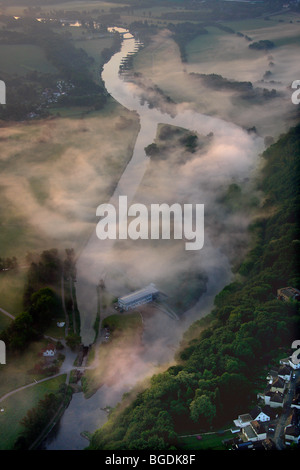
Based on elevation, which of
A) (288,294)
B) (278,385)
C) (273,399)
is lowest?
(273,399)

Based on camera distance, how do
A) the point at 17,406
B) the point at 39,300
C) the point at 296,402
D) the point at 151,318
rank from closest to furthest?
1. the point at 296,402
2. the point at 17,406
3. the point at 39,300
4. the point at 151,318

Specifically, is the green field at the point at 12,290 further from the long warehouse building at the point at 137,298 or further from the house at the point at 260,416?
the house at the point at 260,416

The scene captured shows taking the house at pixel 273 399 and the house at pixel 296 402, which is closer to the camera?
the house at pixel 296 402

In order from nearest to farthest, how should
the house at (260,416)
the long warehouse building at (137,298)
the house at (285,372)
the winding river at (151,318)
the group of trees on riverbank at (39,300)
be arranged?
the house at (260,416) < the house at (285,372) < the winding river at (151,318) < the group of trees on riverbank at (39,300) < the long warehouse building at (137,298)

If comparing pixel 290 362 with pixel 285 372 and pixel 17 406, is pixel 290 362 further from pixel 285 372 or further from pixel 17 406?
pixel 17 406

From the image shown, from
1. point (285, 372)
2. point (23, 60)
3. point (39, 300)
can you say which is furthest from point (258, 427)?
point (23, 60)

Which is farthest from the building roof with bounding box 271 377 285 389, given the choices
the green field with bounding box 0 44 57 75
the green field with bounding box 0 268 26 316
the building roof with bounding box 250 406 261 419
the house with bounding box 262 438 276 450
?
the green field with bounding box 0 44 57 75

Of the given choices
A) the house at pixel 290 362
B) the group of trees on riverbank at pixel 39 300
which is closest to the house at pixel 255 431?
the house at pixel 290 362
